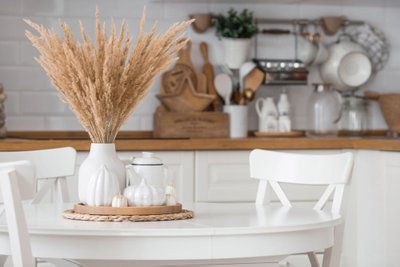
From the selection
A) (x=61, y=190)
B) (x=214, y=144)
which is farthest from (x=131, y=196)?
(x=214, y=144)

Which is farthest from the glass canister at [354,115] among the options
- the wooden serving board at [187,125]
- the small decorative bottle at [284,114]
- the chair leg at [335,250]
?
the chair leg at [335,250]

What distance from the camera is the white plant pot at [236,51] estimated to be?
15.0 feet

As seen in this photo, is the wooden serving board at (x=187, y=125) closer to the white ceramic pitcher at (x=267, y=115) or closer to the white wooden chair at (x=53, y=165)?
the white ceramic pitcher at (x=267, y=115)

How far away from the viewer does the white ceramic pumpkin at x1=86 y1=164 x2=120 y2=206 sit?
7.54 ft

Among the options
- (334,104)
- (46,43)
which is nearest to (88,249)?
(46,43)

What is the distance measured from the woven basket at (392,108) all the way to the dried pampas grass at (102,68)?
258 centimetres

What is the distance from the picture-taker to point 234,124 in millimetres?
4480

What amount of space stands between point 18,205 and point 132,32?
275 cm

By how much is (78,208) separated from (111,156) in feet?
0.54

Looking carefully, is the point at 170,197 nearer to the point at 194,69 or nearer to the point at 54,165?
the point at 54,165

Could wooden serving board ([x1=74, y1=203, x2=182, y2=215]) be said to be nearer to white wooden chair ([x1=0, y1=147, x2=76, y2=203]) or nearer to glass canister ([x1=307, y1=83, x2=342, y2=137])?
white wooden chair ([x1=0, y1=147, x2=76, y2=203])

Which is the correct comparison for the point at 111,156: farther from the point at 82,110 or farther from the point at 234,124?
the point at 234,124

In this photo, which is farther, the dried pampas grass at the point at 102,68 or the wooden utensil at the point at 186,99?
the wooden utensil at the point at 186,99

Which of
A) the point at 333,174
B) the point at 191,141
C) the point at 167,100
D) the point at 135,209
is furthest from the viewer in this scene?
the point at 167,100
